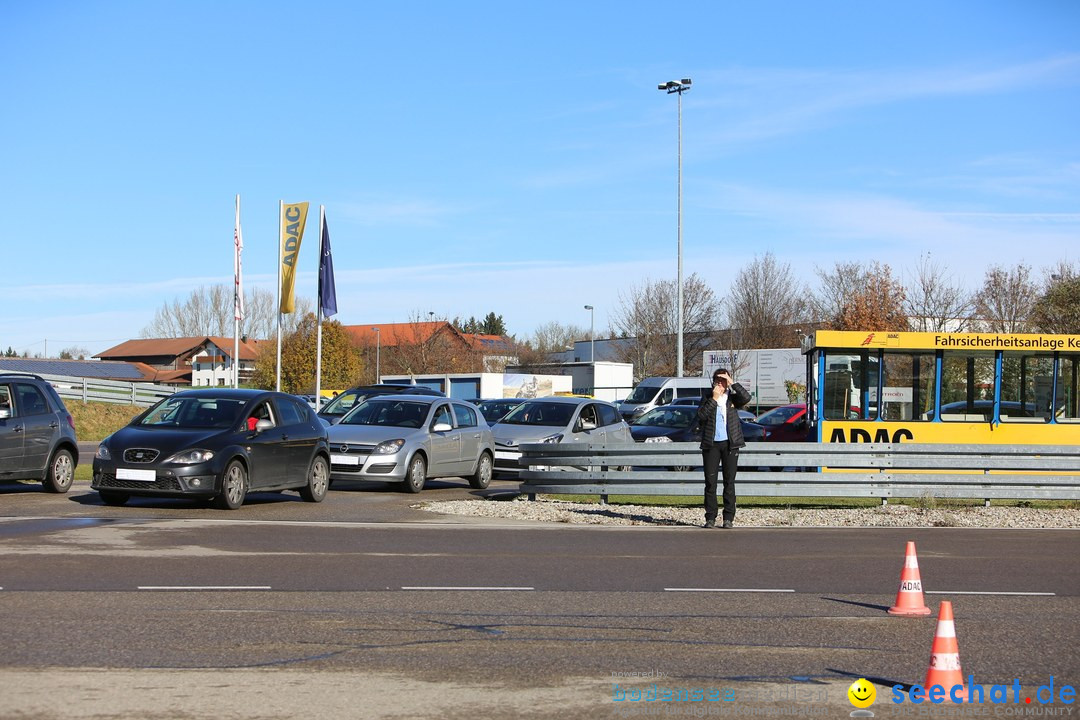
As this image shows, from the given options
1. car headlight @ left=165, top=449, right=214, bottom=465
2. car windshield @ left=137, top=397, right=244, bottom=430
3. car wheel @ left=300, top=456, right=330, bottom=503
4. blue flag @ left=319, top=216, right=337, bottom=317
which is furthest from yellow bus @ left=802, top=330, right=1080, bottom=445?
blue flag @ left=319, top=216, right=337, bottom=317

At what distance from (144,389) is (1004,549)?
43226mm

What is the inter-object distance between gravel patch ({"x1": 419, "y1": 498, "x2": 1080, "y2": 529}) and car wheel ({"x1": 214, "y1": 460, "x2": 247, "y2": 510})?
8.39ft

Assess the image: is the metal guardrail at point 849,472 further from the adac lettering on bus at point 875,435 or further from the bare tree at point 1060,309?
the bare tree at point 1060,309

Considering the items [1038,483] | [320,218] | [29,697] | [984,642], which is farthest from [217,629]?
[320,218]

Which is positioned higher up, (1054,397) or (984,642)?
(1054,397)

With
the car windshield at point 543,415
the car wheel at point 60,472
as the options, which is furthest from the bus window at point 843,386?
the car wheel at point 60,472

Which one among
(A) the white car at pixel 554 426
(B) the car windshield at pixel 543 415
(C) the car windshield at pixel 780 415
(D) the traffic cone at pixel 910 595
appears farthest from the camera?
(C) the car windshield at pixel 780 415

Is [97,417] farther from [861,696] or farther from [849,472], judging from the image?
[861,696]

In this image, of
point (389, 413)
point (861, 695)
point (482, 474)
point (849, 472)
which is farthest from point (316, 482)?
point (861, 695)

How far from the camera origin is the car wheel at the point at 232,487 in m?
15.2

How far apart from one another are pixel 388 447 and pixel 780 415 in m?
16.4

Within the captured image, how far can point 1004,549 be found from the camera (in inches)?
500

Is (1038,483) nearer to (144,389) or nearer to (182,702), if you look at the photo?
(182,702)

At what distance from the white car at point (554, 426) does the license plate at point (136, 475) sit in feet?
27.0
